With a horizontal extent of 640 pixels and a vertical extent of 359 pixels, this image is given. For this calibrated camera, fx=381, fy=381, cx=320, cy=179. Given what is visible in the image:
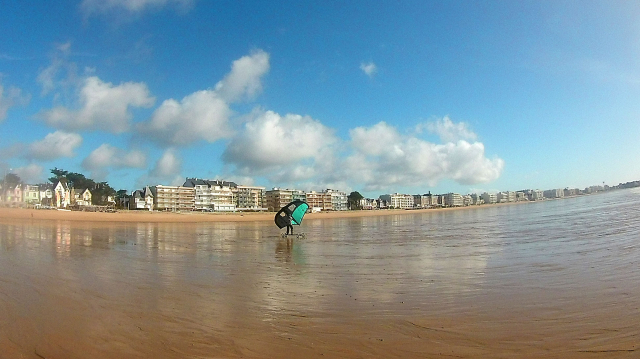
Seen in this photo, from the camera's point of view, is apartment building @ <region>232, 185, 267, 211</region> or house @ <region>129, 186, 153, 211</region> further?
apartment building @ <region>232, 185, 267, 211</region>

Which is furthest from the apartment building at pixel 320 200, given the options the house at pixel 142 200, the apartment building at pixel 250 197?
the house at pixel 142 200

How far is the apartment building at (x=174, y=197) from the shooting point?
426ft

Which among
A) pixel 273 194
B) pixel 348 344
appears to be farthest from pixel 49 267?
pixel 273 194

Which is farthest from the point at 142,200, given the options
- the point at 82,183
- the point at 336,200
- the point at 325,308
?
the point at 325,308

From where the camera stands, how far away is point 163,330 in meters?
6.38

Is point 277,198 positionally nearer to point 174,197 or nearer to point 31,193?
point 174,197

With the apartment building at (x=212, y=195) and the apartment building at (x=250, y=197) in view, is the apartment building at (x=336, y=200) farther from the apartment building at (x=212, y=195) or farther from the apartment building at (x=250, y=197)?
the apartment building at (x=212, y=195)

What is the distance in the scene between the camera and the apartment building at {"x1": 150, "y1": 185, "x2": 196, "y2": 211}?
130m

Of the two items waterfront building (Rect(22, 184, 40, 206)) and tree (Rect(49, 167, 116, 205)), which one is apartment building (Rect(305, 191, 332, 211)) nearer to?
tree (Rect(49, 167, 116, 205))

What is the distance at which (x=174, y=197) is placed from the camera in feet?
441

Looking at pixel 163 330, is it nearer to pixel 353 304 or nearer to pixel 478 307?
pixel 353 304

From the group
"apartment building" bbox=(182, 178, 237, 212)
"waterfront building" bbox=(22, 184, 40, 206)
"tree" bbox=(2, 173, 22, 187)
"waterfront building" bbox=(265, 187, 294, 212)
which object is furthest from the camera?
"waterfront building" bbox=(265, 187, 294, 212)

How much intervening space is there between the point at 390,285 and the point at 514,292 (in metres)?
2.95

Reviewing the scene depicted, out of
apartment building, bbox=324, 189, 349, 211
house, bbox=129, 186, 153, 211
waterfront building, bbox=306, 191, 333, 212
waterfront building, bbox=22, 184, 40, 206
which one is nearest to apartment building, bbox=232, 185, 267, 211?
waterfront building, bbox=306, 191, 333, 212
